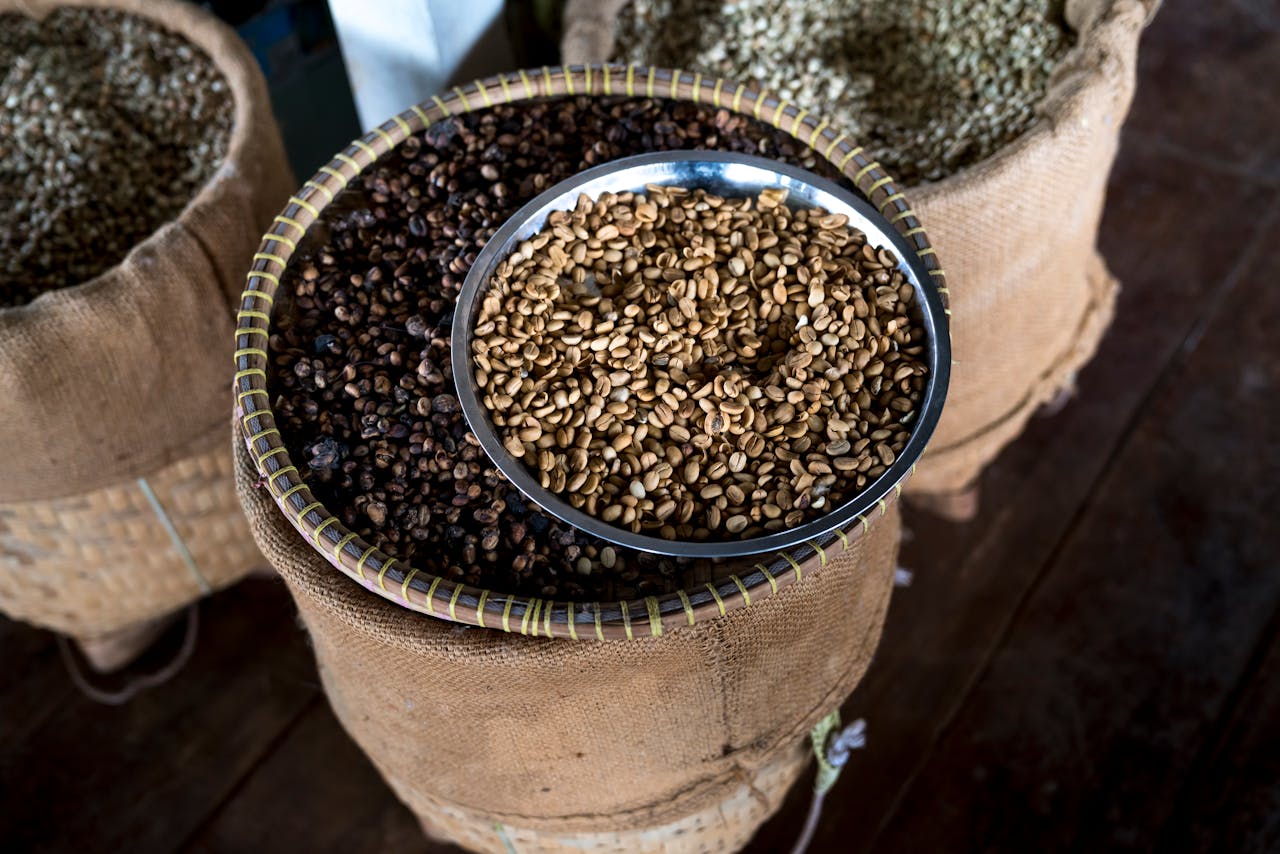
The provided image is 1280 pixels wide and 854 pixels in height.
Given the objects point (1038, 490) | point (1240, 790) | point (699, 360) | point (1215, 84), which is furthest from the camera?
point (1215, 84)

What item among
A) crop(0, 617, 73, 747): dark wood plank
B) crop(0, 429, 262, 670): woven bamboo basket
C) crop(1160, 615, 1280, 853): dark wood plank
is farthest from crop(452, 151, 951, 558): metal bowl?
crop(0, 617, 73, 747): dark wood plank

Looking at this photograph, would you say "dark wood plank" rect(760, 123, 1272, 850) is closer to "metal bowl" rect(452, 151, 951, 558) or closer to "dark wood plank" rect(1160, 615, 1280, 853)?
"dark wood plank" rect(1160, 615, 1280, 853)

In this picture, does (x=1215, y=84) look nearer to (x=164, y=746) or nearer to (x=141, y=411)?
(x=141, y=411)

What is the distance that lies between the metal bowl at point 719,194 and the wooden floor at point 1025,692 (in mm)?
787

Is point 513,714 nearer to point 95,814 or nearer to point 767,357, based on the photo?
point 767,357

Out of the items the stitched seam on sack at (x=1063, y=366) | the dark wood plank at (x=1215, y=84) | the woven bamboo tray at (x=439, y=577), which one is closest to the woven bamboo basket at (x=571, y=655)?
the woven bamboo tray at (x=439, y=577)

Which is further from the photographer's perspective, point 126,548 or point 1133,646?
point 1133,646

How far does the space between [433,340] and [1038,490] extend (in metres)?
1.18

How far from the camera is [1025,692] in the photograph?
1.63m

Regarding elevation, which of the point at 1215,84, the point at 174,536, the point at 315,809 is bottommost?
the point at 315,809

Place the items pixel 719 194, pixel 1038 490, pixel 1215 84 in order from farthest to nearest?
1. pixel 1215 84
2. pixel 1038 490
3. pixel 719 194

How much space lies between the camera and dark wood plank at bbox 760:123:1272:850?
63.6 inches

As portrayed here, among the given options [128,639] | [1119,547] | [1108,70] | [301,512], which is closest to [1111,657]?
[1119,547]

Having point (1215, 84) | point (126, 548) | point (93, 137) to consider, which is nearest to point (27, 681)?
point (126, 548)
